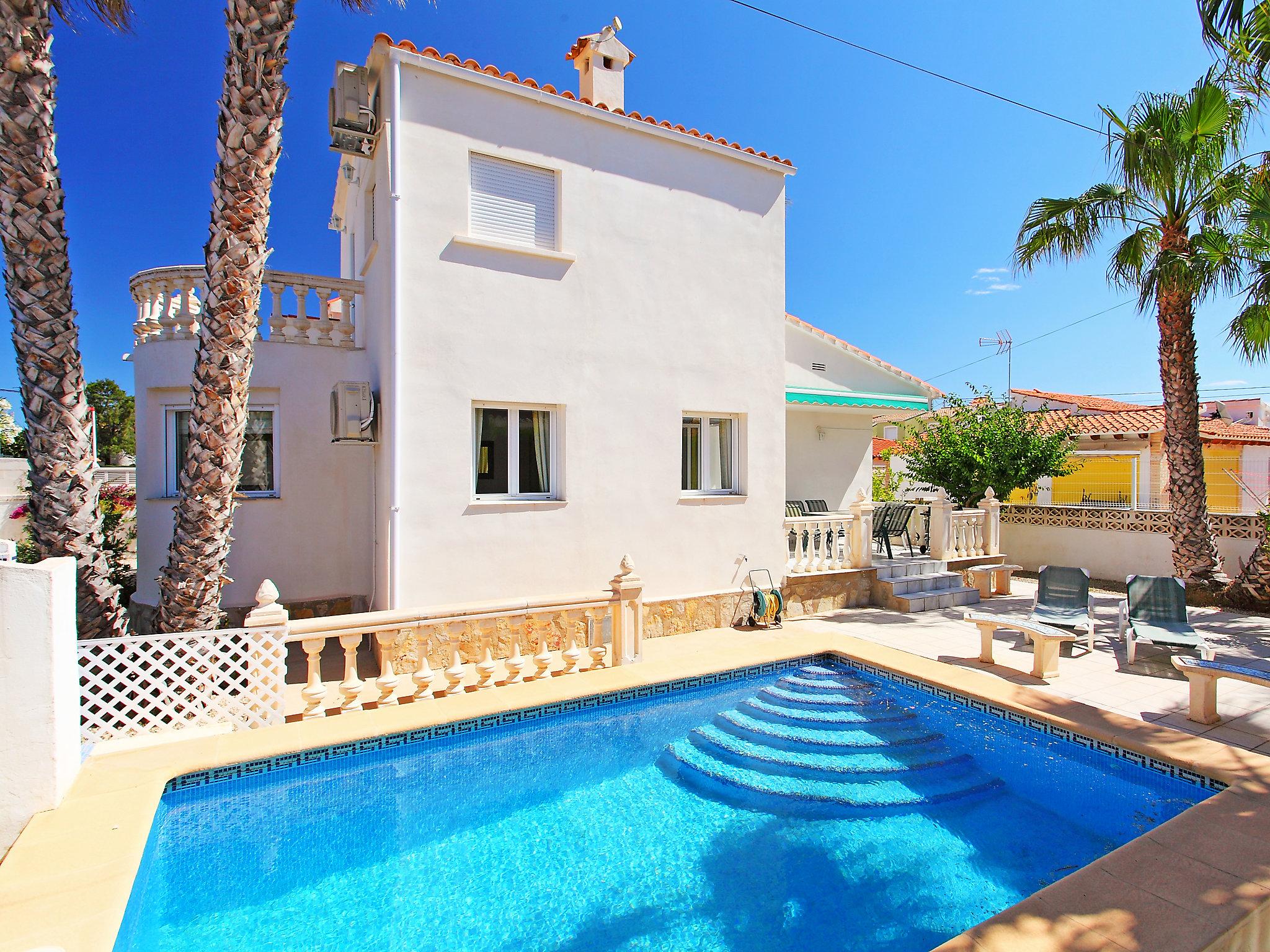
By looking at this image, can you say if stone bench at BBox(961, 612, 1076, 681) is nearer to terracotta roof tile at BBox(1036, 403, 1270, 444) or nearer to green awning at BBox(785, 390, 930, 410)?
green awning at BBox(785, 390, 930, 410)

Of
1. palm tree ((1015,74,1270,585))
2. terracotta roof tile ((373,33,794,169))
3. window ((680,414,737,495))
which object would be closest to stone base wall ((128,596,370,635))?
window ((680,414,737,495))

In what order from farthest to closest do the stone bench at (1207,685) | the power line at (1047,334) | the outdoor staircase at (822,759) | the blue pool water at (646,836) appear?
the power line at (1047,334) < the stone bench at (1207,685) < the outdoor staircase at (822,759) < the blue pool water at (646,836)

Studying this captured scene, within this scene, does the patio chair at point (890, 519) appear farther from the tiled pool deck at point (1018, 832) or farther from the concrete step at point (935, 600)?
the tiled pool deck at point (1018, 832)

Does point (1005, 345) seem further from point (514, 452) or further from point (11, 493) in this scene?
point (11, 493)

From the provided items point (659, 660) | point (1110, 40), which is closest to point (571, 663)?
point (659, 660)

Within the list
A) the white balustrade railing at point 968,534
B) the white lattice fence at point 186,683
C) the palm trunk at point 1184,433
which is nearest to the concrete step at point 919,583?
the white balustrade railing at point 968,534

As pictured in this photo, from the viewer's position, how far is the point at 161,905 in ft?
22.5

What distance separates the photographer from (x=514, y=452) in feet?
48.0

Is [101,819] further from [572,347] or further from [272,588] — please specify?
[572,347]

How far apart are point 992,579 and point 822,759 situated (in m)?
13.9

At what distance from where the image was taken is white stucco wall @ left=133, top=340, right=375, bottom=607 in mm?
15078

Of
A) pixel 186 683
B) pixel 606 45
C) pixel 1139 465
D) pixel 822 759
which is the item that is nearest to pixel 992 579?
pixel 822 759

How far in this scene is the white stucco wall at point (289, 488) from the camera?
1508 centimetres

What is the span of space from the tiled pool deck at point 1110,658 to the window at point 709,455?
4393 millimetres
